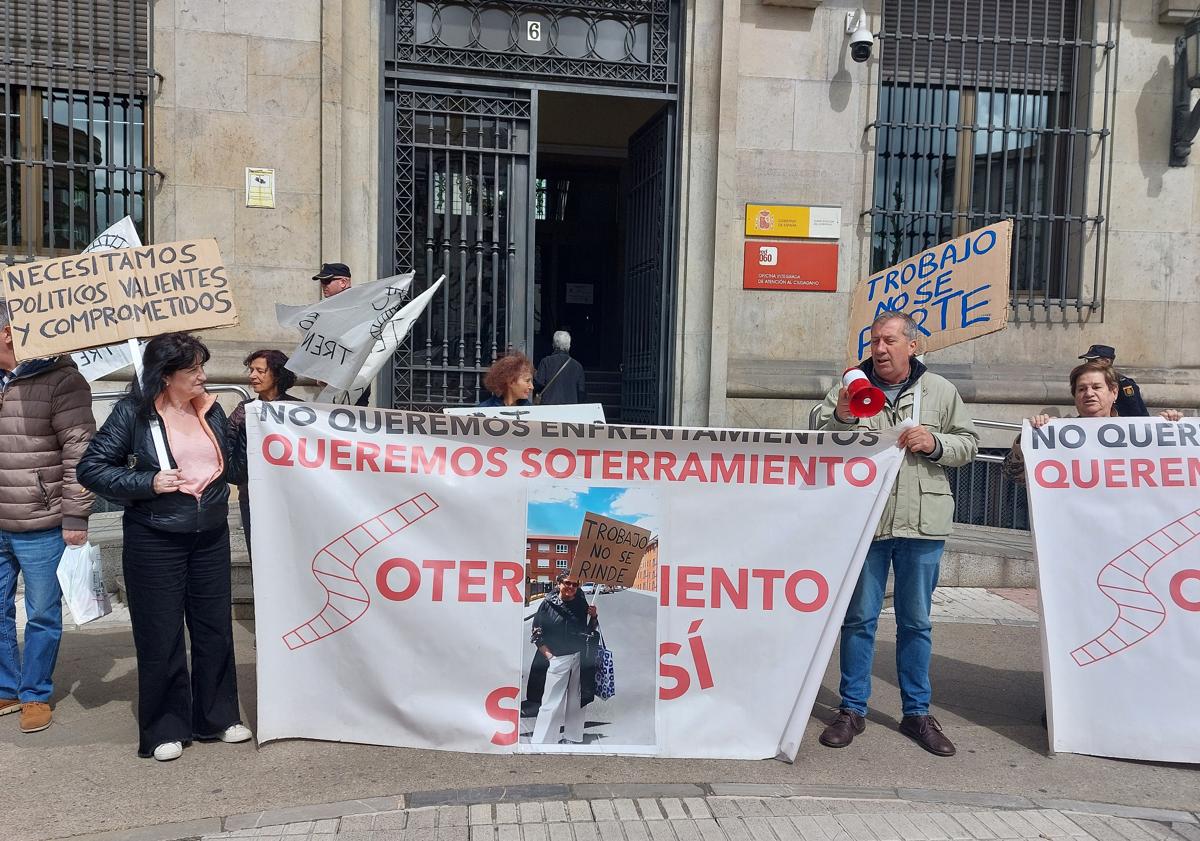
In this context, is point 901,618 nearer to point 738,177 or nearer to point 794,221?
point 794,221

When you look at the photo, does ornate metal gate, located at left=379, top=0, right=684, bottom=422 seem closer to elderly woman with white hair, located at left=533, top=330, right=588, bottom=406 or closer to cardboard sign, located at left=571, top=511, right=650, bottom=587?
elderly woman with white hair, located at left=533, top=330, right=588, bottom=406

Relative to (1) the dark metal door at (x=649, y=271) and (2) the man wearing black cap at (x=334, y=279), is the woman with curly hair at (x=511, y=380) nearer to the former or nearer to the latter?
(2) the man wearing black cap at (x=334, y=279)

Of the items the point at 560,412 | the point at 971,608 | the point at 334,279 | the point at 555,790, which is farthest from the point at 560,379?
Result: the point at 555,790

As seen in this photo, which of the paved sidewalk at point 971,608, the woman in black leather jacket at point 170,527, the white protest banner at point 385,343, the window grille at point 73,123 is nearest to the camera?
the woman in black leather jacket at point 170,527

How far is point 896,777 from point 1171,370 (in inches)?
281

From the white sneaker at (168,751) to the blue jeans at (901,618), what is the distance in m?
2.90

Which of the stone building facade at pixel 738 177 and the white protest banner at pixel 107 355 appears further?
the stone building facade at pixel 738 177

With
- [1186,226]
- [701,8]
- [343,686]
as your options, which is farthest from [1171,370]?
[343,686]

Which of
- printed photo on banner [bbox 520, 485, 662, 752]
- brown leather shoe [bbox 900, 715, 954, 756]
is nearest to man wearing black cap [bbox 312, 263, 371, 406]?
printed photo on banner [bbox 520, 485, 662, 752]

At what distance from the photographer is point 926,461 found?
4434mm

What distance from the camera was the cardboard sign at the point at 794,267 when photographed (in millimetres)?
8992

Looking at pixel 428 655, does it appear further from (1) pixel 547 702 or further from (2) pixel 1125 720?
(2) pixel 1125 720

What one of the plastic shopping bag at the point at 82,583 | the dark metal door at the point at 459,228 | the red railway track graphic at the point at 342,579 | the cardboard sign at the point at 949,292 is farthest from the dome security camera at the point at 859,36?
the plastic shopping bag at the point at 82,583

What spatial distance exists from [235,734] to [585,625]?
159cm
